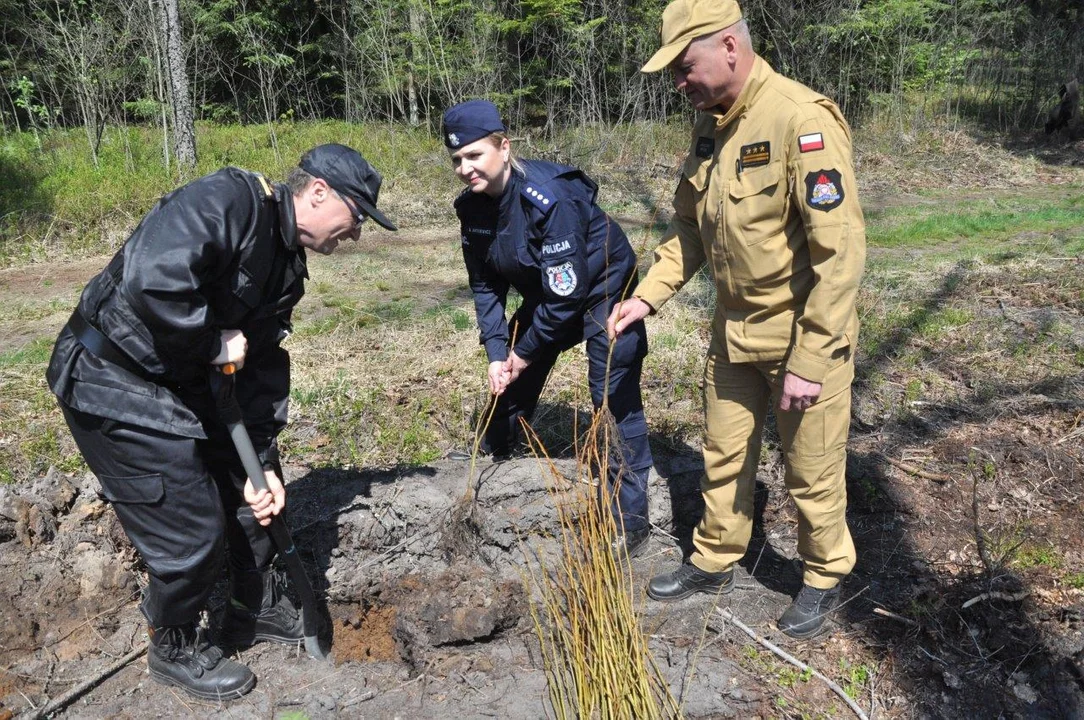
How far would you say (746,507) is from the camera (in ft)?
10.4

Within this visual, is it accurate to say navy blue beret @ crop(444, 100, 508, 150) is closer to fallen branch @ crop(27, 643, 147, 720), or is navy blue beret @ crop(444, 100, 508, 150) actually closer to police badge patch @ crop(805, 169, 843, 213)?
police badge patch @ crop(805, 169, 843, 213)

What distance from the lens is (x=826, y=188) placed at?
7.84 feet

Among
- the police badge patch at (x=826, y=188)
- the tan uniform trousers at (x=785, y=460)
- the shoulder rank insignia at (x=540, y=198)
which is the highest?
the police badge patch at (x=826, y=188)

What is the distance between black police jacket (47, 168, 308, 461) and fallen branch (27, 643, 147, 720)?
1078 mm

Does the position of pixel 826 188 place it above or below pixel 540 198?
above

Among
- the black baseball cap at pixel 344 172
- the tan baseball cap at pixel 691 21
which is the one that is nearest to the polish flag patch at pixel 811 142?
the tan baseball cap at pixel 691 21

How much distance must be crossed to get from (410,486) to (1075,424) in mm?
3553

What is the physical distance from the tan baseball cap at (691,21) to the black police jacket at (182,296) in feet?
4.25

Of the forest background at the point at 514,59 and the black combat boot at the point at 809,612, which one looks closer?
the black combat boot at the point at 809,612

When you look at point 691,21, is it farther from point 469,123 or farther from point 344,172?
point 344,172

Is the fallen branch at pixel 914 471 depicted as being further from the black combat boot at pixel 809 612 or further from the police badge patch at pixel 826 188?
the police badge patch at pixel 826 188

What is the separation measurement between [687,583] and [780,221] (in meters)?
1.56

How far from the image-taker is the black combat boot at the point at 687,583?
3268mm

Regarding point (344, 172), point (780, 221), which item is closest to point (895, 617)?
point (780, 221)
